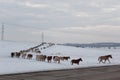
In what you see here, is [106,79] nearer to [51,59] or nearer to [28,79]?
[28,79]

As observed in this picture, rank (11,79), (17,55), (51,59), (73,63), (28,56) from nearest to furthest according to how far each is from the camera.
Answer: (11,79) < (73,63) < (51,59) < (28,56) < (17,55)

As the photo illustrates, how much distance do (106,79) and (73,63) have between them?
1415 centimetres

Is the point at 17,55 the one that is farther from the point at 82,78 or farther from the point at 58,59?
the point at 82,78

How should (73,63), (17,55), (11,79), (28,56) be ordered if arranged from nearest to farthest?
(11,79)
(73,63)
(28,56)
(17,55)

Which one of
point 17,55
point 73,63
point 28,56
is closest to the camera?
point 73,63

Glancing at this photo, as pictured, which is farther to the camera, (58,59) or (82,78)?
(58,59)

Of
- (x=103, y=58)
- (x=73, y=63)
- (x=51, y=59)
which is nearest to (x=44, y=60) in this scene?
(x=51, y=59)

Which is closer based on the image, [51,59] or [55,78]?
[55,78]

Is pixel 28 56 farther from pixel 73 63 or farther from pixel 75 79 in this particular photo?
pixel 75 79

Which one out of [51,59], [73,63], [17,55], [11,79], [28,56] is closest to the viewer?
[11,79]

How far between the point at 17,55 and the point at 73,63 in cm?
1196

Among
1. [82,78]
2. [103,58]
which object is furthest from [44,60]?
[82,78]

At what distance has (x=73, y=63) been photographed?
32906 mm

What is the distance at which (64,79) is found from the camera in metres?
18.6
